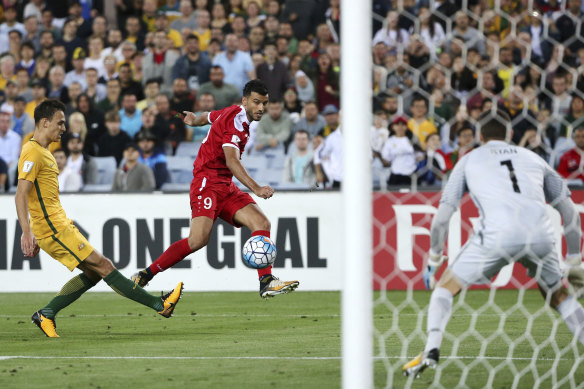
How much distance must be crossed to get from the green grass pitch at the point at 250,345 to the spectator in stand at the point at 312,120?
10.0ft

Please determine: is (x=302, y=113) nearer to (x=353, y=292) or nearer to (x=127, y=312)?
(x=127, y=312)

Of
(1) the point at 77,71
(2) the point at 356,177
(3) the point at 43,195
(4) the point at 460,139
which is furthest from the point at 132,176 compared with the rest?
(2) the point at 356,177

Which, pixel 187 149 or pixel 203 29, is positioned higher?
pixel 203 29

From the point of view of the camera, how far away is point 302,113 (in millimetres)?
12680

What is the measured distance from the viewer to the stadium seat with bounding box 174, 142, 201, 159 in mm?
12648

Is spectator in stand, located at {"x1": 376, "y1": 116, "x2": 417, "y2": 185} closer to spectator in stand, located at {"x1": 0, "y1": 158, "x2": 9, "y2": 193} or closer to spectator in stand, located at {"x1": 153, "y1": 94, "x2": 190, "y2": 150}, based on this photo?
spectator in stand, located at {"x1": 153, "y1": 94, "x2": 190, "y2": 150}

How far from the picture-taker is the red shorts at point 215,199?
789 cm

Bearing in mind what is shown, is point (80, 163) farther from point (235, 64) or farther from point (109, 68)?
point (235, 64)

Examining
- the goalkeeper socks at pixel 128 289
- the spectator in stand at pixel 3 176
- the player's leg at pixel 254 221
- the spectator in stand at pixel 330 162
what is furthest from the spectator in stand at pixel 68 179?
the goalkeeper socks at pixel 128 289

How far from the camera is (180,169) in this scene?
1244 cm

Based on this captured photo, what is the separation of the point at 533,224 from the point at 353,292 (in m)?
1.56

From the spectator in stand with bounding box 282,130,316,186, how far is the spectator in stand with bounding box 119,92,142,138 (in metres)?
2.40

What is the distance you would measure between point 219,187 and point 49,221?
1.61 meters

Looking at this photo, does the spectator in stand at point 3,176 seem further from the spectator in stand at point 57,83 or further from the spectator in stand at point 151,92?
the spectator in stand at point 151,92
